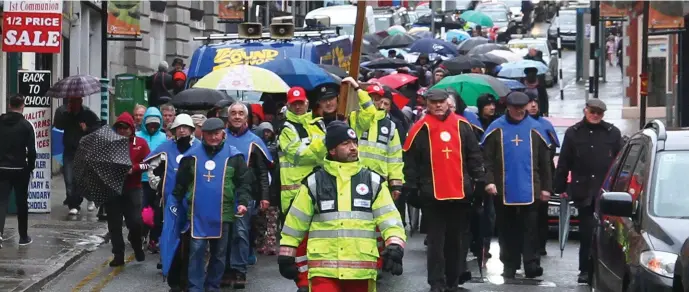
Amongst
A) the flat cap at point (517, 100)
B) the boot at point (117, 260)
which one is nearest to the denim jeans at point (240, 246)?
the boot at point (117, 260)

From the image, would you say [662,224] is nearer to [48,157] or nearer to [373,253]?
[373,253]

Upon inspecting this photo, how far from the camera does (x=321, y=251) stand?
908 cm

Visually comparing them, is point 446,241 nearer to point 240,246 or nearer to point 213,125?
point 240,246

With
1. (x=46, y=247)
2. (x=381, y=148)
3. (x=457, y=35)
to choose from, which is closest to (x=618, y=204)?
(x=381, y=148)

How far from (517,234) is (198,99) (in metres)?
5.29

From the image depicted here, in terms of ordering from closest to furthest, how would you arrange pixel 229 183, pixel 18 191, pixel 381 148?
pixel 229 183 < pixel 381 148 < pixel 18 191

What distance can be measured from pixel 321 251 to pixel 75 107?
1149cm

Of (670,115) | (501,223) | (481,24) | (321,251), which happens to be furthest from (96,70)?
(481,24)

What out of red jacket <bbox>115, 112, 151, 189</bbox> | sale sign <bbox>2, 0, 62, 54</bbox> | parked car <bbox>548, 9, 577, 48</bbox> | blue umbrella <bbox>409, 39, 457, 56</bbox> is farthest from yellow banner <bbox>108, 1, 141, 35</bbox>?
parked car <bbox>548, 9, 577, 48</bbox>

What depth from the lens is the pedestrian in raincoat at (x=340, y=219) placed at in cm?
907

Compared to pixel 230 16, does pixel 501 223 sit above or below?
below

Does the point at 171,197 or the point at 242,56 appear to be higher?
the point at 242,56

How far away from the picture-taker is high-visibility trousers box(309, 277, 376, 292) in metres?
9.13

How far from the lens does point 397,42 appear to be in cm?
3903
